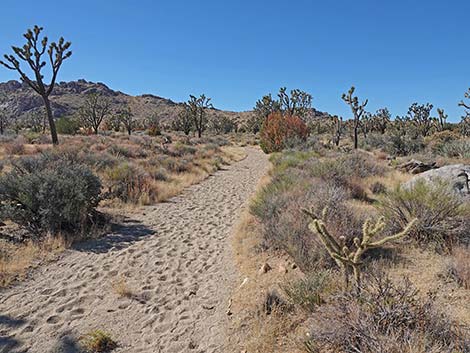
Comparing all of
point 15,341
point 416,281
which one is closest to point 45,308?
point 15,341

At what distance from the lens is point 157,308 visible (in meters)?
4.25

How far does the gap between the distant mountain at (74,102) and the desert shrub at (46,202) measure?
8260 centimetres

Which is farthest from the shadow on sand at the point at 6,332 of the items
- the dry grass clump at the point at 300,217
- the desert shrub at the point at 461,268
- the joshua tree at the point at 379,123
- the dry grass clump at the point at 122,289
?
the joshua tree at the point at 379,123

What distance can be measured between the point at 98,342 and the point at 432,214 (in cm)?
545

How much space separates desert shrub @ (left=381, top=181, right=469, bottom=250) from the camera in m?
4.82

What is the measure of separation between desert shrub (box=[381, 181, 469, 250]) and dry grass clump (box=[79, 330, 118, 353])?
489 centimetres

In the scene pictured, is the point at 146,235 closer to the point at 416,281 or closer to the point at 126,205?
the point at 126,205

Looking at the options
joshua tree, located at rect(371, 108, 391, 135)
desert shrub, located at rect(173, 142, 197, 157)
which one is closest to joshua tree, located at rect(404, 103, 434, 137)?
joshua tree, located at rect(371, 108, 391, 135)

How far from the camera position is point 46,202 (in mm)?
6520

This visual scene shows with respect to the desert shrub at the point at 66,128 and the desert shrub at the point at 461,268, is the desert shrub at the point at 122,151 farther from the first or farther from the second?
the desert shrub at the point at 66,128

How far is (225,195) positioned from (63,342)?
873cm

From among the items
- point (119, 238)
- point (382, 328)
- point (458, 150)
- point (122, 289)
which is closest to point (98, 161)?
point (119, 238)

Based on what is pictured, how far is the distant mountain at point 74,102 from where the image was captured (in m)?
96.9

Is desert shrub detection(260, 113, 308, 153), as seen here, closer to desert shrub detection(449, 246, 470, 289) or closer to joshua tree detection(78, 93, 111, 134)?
desert shrub detection(449, 246, 470, 289)
